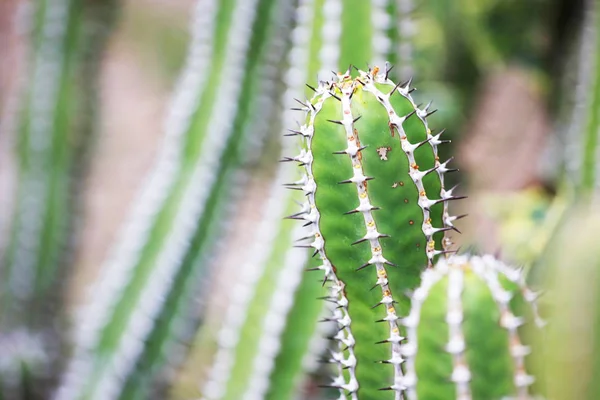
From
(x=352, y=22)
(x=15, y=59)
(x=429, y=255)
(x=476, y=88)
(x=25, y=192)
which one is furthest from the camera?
(x=15, y=59)

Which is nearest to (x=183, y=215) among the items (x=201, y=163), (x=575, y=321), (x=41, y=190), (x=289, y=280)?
(x=201, y=163)

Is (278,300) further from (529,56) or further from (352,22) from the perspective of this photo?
(529,56)

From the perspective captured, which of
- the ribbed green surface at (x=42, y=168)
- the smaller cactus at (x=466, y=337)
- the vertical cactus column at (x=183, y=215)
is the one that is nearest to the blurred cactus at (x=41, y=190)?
the ribbed green surface at (x=42, y=168)

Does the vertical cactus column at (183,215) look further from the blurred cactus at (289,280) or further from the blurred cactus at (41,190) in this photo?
the blurred cactus at (41,190)

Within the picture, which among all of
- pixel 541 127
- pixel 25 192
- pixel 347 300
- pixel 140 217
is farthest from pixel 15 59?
pixel 347 300

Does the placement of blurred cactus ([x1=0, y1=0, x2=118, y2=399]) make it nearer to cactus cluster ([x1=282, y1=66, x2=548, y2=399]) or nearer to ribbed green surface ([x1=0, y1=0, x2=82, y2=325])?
ribbed green surface ([x1=0, y1=0, x2=82, y2=325])
